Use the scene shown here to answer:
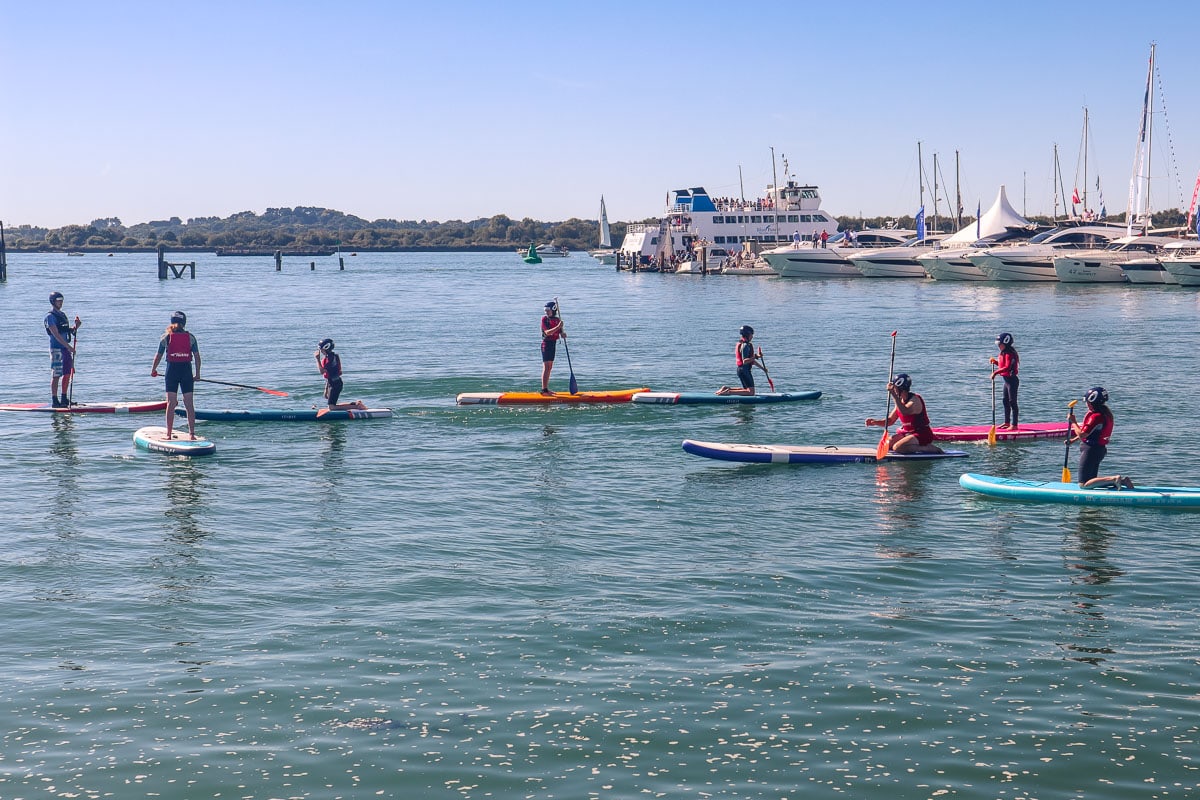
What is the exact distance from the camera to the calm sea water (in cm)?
874

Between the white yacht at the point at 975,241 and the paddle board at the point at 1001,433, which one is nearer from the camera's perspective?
the paddle board at the point at 1001,433

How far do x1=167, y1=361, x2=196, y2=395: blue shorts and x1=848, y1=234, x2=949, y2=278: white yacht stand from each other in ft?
262

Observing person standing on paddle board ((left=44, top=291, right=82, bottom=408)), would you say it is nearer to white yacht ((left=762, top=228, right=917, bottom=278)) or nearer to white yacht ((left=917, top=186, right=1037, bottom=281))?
white yacht ((left=917, top=186, right=1037, bottom=281))

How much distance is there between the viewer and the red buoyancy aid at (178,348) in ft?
65.4

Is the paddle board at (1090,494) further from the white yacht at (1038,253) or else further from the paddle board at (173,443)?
the white yacht at (1038,253)

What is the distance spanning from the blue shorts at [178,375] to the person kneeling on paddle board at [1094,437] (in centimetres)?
1377

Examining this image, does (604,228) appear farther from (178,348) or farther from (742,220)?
(178,348)

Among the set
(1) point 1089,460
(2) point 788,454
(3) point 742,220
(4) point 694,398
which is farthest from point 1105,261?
(1) point 1089,460

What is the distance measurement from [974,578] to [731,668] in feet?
13.4

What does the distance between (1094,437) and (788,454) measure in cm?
507

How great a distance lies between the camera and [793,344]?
45.5 m

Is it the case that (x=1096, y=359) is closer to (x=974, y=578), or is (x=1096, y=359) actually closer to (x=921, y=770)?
(x=974, y=578)

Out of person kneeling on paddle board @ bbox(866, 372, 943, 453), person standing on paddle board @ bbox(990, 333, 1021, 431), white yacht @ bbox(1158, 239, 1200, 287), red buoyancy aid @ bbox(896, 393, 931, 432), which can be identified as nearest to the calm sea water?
person kneeling on paddle board @ bbox(866, 372, 943, 453)

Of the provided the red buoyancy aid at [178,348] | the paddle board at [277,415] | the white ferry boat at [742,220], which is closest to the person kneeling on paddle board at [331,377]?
the paddle board at [277,415]
